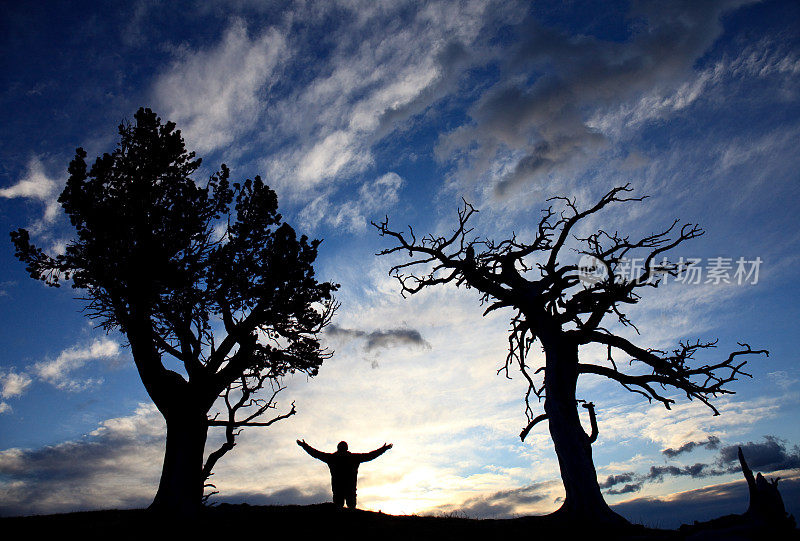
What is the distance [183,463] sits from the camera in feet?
44.7

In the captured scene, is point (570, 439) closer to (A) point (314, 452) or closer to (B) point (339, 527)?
(B) point (339, 527)

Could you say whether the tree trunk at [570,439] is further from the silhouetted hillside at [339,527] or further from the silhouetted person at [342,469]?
the silhouetted person at [342,469]

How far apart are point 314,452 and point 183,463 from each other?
385cm

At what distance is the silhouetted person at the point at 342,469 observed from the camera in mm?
13086

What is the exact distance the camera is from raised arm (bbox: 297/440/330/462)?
13.2m

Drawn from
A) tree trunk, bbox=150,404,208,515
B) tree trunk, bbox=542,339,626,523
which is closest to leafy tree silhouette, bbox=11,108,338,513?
tree trunk, bbox=150,404,208,515

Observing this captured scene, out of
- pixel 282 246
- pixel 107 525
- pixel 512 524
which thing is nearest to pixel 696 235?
pixel 512 524

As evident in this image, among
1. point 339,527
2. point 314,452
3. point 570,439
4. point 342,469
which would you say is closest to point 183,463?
point 314,452

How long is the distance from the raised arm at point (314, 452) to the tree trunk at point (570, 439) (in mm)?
6186

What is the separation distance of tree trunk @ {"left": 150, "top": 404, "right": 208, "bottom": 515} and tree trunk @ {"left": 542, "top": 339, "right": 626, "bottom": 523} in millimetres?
9926

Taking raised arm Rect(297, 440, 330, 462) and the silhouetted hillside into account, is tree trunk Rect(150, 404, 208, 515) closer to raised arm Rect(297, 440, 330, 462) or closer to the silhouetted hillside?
the silhouetted hillside

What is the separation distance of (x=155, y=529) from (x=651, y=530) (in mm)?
11468

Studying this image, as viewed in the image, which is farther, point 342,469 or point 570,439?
point 342,469

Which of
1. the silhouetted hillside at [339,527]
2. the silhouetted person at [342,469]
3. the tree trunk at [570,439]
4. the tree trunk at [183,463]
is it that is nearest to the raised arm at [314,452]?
the silhouetted person at [342,469]
